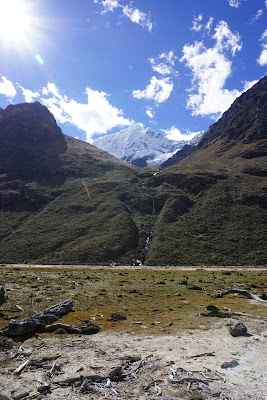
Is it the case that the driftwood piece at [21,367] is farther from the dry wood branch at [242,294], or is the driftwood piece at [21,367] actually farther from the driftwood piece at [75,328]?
the dry wood branch at [242,294]

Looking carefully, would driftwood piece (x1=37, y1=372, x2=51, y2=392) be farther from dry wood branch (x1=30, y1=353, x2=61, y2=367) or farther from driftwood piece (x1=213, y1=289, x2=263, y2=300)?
driftwood piece (x1=213, y1=289, x2=263, y2=300)

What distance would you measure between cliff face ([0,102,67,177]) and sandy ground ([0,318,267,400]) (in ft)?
501

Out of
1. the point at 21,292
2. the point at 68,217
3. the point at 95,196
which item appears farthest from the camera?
the point at 95,196

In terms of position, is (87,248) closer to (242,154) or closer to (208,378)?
(208,378)

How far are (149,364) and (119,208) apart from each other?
104397 millimetres

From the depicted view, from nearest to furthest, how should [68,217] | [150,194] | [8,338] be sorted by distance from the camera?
1. [8,338]
2. [68,217]
3. [150,194]

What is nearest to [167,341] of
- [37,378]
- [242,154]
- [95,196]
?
[37,378]

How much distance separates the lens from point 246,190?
117375mm

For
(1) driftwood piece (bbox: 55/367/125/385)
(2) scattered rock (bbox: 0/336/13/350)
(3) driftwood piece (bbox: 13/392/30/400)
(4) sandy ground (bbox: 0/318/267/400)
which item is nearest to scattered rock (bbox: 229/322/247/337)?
(4) sandy ground (bbox: 0/318/267/400)

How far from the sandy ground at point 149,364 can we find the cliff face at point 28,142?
501 ft

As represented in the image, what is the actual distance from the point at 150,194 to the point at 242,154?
93.6 meters

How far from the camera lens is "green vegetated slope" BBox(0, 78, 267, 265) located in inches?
3314

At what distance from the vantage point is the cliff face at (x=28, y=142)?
155750 mm

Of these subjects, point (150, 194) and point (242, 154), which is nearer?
point (150, 194)
